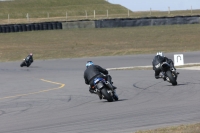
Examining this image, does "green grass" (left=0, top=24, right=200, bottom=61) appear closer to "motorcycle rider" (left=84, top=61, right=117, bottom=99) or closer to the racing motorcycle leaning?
the racing motorcycle leaning

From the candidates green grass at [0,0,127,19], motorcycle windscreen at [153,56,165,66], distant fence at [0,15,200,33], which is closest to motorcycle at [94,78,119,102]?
motorcycle windscreen at [153,56,165,66]

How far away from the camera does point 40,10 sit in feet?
277

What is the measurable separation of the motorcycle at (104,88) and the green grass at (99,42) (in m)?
23.4

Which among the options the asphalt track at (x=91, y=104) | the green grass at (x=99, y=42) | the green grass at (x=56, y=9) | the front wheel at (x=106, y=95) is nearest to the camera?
the asphalt track at (x=91, y=104)

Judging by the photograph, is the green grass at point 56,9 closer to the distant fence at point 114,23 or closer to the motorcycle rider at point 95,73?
the distant fence at point 114,23

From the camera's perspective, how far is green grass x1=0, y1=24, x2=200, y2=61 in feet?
132

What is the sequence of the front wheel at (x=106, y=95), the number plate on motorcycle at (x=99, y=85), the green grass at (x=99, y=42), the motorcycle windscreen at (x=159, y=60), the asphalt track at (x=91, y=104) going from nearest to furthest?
the asphalt track at (x=91, y=104), the number plate on motorcycle at (x=99, y=85), the front wheel at (x=106, y=95), the motorcycle windscreen at (x=159, y=60), the green grass at (x=99, y=42)

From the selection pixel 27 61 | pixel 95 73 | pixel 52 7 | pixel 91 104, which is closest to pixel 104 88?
pixel 95 73

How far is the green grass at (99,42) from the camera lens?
132ft

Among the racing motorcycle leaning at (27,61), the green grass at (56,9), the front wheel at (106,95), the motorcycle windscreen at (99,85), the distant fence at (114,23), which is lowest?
the racing motorcycle leaning at (27,61)

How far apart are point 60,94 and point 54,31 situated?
112ft

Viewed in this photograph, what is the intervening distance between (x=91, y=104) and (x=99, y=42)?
100ft

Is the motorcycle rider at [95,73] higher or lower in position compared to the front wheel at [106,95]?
higher

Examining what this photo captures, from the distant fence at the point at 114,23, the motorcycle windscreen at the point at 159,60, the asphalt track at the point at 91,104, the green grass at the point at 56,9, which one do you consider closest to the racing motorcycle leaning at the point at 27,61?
the asphalt track at the point at 91,104
